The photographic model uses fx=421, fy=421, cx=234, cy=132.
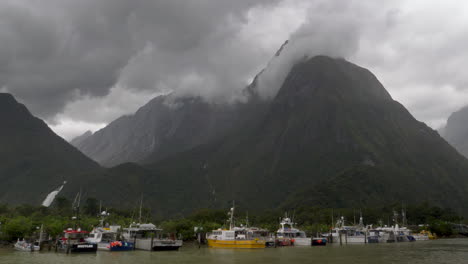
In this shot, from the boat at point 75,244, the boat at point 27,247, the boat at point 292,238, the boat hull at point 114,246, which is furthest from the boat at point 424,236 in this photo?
the boat at point 27,247

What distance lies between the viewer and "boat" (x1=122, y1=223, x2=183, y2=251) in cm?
7775

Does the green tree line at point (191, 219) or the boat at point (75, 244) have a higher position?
the green tree line at point (191, 219)

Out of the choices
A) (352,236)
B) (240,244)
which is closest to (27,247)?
(240,244)

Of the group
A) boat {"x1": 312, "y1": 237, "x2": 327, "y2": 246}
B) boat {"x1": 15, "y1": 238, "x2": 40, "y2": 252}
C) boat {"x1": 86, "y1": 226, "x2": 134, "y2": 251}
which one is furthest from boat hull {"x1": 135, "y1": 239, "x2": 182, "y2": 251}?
boat {"x1": 312, "y1": 237, "x2": 327, "y2": 246}

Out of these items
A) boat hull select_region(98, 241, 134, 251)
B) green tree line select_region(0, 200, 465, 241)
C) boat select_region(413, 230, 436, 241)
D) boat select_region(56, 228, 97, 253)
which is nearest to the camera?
boat select_region(56, 228, 97, 253)

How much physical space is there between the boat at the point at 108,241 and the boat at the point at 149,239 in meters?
2.01

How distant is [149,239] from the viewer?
78.0 m

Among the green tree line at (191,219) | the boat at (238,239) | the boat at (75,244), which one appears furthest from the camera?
the green tree line at (191,219)

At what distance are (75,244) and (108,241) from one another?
8.11m

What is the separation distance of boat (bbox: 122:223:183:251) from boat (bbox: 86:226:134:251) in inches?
79.2

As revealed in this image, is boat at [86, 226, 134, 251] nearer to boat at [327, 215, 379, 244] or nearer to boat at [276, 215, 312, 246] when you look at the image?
boat at [276, 215, 312, 246]

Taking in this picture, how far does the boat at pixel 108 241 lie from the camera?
7775cm

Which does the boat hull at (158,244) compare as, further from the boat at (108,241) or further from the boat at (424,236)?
the boat at (424,236)

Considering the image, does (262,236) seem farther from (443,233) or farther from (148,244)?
(443,233)
